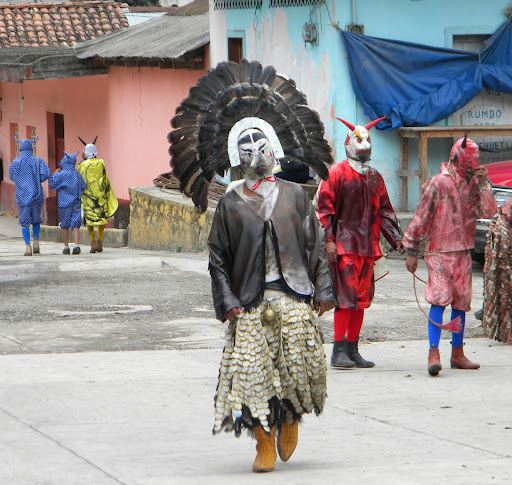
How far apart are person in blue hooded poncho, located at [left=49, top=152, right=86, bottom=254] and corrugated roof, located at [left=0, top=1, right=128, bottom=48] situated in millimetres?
10009

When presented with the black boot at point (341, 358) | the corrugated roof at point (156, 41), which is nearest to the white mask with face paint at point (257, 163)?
the black boot at point (341, 358)

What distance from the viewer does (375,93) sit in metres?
15.1

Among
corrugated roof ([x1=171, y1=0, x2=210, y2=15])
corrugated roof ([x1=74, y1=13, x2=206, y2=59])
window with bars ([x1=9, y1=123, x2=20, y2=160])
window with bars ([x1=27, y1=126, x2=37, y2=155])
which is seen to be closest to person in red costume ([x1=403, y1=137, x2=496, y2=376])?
corrugated roof ([x1=74, y1=13, x2=206, y2=59])

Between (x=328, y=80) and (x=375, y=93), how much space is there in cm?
66

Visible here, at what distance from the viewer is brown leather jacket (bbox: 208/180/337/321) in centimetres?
570

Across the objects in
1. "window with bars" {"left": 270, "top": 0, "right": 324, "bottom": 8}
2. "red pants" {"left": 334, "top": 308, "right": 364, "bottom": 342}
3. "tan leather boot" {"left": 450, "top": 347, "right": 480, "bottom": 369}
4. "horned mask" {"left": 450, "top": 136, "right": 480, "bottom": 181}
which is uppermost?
"window with bars" {"left": 270, "top": 0, "right": 324, "bottom": 8}

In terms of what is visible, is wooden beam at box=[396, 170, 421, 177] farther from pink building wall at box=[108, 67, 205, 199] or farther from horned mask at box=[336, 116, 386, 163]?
horned mask at box=[336, 116, 386, 163]

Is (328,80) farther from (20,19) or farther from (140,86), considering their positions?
(20,19)

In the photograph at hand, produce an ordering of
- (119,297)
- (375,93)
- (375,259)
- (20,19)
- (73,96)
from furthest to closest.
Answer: (20,19)
(73,96)
(375,93)
(119,297)
(375,259)

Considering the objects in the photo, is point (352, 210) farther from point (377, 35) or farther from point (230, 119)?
point (377, 35)

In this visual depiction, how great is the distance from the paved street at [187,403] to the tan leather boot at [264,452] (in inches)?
2.3

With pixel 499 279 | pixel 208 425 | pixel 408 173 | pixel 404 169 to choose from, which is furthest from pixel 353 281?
pixel 404 169

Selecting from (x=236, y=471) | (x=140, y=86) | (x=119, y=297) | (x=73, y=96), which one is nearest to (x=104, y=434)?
(x=236, y=471)

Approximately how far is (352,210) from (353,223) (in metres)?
0.09
